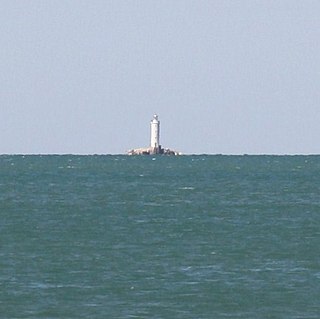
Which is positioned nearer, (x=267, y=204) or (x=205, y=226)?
(x=205, y=226)

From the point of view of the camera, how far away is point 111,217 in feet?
228

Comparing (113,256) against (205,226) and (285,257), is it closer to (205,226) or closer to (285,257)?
(285,257)

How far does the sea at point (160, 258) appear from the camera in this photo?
36.9 meters

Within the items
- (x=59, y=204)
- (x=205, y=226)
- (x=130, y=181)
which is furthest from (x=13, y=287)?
(x=130, y=181)

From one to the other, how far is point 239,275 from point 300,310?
22.0 ft

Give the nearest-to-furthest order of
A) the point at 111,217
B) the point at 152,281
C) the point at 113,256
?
the point at 152,281
the point at 113,256
the point at 111,217

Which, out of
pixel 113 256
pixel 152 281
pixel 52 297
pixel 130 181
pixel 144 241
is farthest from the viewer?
pixel 130 181

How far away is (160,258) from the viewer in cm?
4769

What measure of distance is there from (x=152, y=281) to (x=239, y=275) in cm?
310

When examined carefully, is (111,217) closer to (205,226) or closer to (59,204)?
(205,226)

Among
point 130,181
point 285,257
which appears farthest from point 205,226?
point 130,181

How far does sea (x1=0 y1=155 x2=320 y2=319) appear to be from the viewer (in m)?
36.9

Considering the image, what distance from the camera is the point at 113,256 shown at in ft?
158

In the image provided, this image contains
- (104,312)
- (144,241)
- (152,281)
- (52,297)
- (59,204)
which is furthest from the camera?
(59,204)
